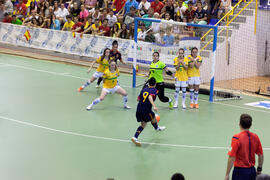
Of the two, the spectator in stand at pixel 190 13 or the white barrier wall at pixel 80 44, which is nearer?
the white barrier wall at pixel 80 44

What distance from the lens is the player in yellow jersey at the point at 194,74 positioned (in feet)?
49.3

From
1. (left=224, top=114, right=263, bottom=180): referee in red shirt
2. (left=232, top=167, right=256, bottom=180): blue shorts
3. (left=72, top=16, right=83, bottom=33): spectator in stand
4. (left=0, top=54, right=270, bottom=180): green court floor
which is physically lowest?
(left=0, top=54, right=270, bottom=180): green court floor

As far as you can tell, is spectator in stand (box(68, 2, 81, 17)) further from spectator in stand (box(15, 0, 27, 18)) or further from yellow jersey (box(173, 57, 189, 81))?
yellow jersey (box(173, 57, 189, 81))

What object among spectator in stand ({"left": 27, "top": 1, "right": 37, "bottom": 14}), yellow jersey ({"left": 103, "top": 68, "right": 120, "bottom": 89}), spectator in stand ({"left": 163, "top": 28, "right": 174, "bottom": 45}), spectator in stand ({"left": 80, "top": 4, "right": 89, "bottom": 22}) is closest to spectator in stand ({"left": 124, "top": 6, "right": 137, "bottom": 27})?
spectator in stand ({"left": 80, "top": 4, "right": 89, "bottom": 22})

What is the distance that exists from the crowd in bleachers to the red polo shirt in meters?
10.6

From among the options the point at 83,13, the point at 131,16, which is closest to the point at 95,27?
the point at 131,16

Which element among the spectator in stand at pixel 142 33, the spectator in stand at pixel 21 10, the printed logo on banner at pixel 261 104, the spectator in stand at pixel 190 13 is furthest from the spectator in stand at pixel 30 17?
the printed logo on banner at pixel 261 104

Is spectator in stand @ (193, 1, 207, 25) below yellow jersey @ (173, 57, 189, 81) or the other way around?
the other way around

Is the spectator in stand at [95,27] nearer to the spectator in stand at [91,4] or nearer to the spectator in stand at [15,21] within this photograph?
the spectator in stand at [91,4]

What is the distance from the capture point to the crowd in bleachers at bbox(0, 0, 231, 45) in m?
18.5

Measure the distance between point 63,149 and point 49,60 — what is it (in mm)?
13783

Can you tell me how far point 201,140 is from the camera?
39.4 feet

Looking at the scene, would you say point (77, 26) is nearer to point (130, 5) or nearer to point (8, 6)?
point (130, 5)

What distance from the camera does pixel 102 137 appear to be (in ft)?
39.4
